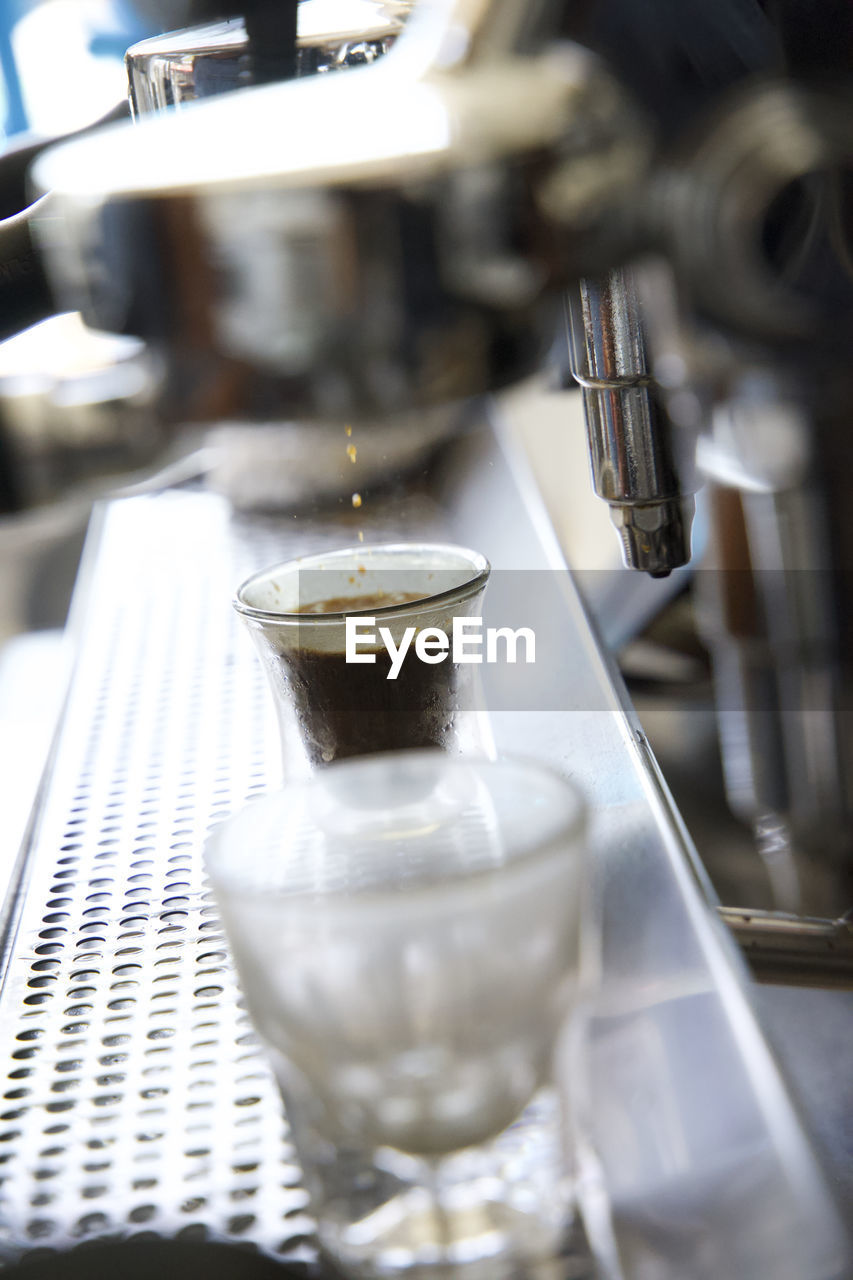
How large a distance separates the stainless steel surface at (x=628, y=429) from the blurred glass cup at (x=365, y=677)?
0.17 feet

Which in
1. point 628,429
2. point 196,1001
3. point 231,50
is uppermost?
point 231,50

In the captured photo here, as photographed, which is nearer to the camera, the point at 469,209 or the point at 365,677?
the point at 469,209

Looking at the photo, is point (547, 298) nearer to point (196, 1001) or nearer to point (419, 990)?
point (419, 990)

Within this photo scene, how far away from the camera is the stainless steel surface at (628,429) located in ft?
1.11

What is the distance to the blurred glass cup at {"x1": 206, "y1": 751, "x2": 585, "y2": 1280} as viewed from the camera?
→ 0.72 ft

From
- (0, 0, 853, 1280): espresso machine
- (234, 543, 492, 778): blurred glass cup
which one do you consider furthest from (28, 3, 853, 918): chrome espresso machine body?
(234, 543, 492, 778): blurred glass cup

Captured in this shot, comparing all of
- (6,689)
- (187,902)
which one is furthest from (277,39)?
(6,689)

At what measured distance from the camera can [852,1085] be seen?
57 cm

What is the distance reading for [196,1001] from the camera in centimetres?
35

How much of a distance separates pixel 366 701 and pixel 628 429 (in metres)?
0.11

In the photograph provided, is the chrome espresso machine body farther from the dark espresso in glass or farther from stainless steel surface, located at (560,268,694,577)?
the dark espresso in glass

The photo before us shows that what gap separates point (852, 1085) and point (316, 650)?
344mm

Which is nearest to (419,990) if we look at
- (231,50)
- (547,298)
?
(547,298)

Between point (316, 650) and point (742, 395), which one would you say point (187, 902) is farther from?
point (742, 395)
